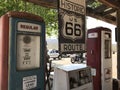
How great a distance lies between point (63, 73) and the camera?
3281 millimetres

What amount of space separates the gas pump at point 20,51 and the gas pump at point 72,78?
54 cm

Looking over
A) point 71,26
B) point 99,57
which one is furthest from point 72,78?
point 99,57

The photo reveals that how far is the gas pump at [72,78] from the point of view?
3248mm

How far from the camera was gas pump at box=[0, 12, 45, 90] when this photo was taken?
254 centimetres

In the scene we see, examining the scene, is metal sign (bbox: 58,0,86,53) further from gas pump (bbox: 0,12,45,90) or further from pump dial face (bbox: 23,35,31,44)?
pump dial face (bbox: 23,35,31,44)

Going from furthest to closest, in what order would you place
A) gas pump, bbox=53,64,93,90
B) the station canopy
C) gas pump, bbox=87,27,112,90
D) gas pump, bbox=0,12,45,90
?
the station canopy < gas pump, bbox=87,27,112,90 < gas pump, bbox=53,64,93,90 < gas pump, bbox=0,12,45,90

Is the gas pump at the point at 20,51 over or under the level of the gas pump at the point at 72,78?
over

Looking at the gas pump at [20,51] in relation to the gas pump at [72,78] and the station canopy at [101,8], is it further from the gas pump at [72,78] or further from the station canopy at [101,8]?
the station canopy at [101,8]

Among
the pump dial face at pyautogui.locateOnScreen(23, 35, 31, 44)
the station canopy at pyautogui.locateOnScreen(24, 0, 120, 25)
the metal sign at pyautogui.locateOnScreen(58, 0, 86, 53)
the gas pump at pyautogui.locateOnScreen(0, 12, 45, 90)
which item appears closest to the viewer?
the gas pump at pyautogui.locateOnScreen(0, 12, 45, 90)

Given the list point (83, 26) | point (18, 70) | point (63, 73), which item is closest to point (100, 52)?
point (83, 26)

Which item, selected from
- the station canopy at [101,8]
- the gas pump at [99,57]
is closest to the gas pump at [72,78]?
the gas pump at [99,57]

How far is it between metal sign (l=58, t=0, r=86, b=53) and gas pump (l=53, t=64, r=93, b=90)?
11.6 inches

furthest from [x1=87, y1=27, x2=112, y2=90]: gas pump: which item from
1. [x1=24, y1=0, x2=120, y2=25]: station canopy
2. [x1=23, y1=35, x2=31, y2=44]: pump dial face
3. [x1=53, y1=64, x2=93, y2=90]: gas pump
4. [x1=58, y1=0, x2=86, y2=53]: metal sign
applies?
[x1=23, y1=35, x2=31, y2=44]: pump dial face

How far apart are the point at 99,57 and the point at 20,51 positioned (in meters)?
2.32
